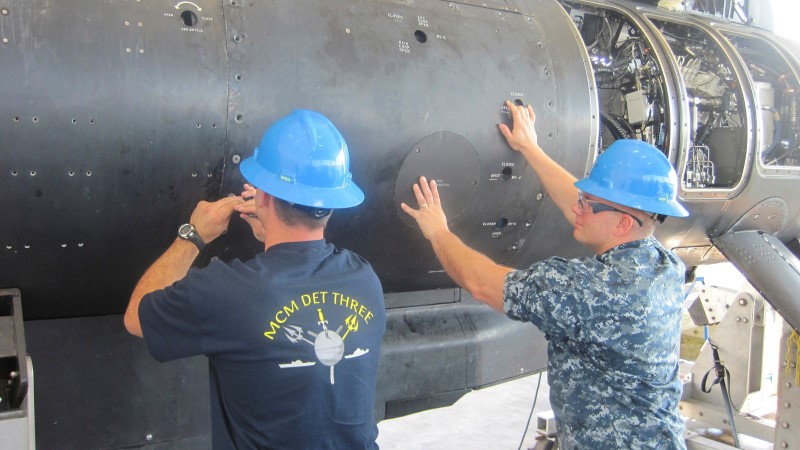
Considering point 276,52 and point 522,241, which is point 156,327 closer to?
point 276,52

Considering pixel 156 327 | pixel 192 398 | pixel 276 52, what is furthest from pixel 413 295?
pixel 156 327

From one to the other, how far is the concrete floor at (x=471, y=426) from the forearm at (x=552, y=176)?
2664 mm

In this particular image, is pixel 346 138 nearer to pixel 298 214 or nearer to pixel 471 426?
pixel 298 214

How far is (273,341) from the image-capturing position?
1.66 meters

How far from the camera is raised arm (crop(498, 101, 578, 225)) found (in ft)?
8.49

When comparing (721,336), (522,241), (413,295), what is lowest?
(721,336)

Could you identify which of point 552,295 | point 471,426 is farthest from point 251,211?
point 471,426

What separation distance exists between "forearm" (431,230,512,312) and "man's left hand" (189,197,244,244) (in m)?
0.72

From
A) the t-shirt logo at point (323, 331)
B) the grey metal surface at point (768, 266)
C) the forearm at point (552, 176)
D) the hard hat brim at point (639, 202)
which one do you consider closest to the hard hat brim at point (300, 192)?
the t-shirt logo at point (323, 331)

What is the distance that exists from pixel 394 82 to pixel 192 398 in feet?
4.26

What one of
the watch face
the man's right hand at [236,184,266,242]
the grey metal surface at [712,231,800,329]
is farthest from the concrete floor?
the watch face

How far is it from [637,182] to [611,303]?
Answer: 441mm

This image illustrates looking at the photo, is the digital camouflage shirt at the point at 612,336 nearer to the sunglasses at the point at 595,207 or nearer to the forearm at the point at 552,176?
the sunglasses at the point at 595,207

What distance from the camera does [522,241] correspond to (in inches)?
116
